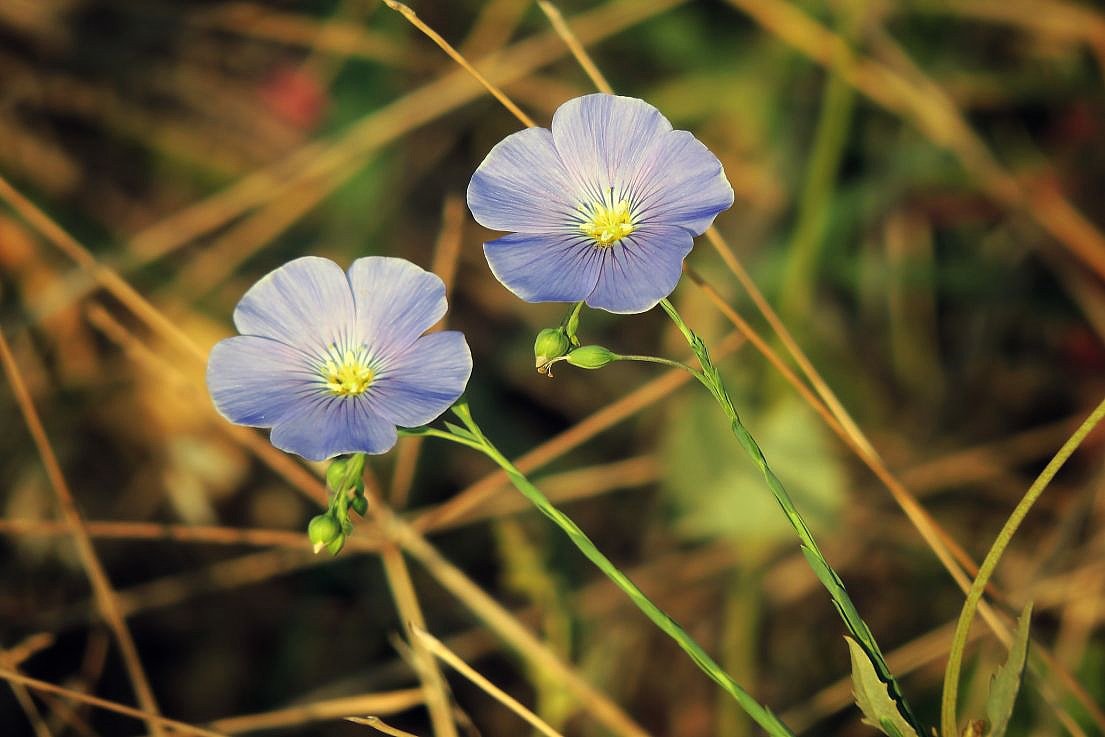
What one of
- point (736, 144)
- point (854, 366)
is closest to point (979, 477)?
point (854, 366)

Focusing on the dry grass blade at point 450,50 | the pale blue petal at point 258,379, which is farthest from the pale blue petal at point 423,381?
the dry grass blade at point 450,50

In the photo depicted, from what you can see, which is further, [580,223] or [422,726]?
[422,726]

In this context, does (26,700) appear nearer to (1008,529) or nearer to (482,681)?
(482,681)

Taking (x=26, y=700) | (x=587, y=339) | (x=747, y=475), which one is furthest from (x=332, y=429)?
(x=587, y=339)

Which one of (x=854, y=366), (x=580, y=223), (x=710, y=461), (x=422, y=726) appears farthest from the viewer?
(x=854, y=366)

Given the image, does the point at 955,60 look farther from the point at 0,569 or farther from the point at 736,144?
the point at 0,569

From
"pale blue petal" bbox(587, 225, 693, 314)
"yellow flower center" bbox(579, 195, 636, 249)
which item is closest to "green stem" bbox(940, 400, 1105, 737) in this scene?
"pale blue petal" bbox(587, 225, 693, 314)
